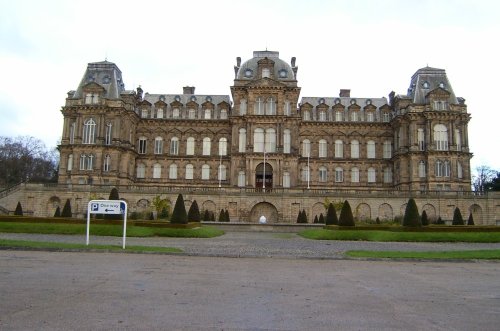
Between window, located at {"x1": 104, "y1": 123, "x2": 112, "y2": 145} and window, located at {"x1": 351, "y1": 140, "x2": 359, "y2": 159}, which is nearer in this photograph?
window, located at {"x1": 104, "y1": 123, "x2": 112, "y2": 145}

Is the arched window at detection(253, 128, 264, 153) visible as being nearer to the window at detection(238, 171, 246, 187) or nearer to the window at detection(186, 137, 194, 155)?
the window at detection(238, 171, 246, 187)

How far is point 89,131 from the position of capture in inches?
2544

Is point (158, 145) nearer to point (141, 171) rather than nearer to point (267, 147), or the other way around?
point (141, 171)

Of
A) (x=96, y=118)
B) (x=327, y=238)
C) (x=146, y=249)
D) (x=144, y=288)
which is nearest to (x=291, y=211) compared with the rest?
(x=327, y=238)

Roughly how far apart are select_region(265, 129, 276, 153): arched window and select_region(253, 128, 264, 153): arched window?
69 centimetres

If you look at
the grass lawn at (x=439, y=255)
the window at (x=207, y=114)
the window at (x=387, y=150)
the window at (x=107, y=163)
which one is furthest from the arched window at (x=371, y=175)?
the grass lawn at (x=439, y=255)

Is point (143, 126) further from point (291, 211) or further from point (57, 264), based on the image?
point (57, 264)

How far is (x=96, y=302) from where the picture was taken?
31.4 feet

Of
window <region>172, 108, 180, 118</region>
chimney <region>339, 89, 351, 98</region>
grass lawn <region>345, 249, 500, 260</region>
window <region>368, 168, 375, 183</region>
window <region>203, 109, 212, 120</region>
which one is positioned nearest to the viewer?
grass lawn <region>345, 249, 500, 260</region>

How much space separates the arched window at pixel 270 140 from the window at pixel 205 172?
11079 mm

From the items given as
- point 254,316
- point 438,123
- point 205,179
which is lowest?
point 254,316

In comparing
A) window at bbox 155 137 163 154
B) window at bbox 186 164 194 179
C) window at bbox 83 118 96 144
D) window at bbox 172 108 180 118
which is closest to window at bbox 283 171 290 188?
window at bbox 186 164 194 179

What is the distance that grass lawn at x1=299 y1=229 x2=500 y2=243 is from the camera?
32.6m

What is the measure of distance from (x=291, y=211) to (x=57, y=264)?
43.6 metres
